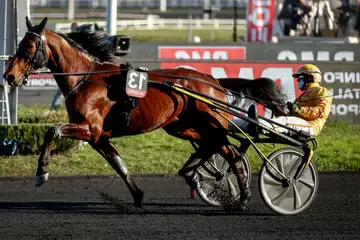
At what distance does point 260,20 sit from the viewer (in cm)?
2469

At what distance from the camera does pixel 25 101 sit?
17656 mm

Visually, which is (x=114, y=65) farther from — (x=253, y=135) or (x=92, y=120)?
(x=253, y=135)

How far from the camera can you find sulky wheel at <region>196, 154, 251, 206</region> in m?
9.38

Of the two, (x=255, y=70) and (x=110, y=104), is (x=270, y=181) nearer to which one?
(x=110, y=104)

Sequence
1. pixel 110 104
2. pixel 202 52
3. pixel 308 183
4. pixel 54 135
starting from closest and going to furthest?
pixel 54 135
pixel 110 104
pixel 308 183
pixel 202 52

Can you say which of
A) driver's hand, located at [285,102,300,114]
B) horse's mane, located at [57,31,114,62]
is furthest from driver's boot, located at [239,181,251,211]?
horse's mane, located at [57,31,114,62]

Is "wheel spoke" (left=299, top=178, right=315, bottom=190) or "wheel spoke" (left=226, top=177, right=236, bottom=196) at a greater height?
"wheel spoke" (left=299, top=178, right=315, bottom=190)

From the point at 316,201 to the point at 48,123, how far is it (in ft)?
14.8

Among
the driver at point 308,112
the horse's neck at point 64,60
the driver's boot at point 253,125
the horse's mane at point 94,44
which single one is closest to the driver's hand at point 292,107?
the driver at point 308,112

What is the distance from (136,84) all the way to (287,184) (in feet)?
5.77

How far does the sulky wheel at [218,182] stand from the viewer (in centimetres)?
938

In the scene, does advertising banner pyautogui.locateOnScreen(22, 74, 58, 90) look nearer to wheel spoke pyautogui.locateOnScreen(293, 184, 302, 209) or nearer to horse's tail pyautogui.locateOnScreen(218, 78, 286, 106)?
horse's tail pyautogui.locateOnScreen(218, 78, 286, 106)

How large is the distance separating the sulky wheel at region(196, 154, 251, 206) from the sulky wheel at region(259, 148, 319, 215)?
411mm

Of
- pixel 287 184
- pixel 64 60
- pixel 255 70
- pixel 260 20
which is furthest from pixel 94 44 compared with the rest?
pixel 260 20
